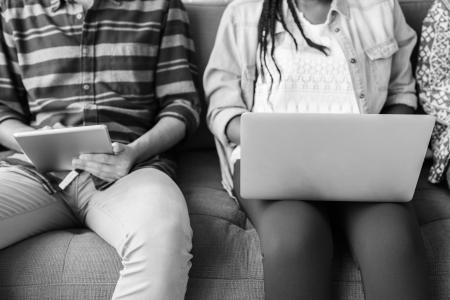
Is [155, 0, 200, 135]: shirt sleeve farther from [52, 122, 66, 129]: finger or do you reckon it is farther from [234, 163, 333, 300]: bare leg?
[234, 163, 333, 300]: bare leg

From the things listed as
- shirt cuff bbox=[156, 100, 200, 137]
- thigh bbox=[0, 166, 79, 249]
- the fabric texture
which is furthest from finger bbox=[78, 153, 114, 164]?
the fabric texture

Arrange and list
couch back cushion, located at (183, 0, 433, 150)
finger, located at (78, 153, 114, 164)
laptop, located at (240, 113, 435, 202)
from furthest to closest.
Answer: couch back cushion, located at (183, 0, 433, 150), finger, located at (78, 153, 114, 164), laptop, located at (240, 113, 435, 202)

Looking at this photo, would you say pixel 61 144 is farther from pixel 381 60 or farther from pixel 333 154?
pixel 381 60

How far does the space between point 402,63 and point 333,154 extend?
0.56m

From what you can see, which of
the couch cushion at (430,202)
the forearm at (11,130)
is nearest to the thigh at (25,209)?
the forearm at (11,130)

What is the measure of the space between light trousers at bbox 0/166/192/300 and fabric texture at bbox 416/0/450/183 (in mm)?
639

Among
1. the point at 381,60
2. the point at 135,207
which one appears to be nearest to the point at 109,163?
the point at 135,207

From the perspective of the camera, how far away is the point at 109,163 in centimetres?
105

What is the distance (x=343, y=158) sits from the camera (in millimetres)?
838

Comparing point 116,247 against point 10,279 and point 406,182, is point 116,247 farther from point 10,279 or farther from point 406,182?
point 406,182

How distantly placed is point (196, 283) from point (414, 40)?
2.75 feet

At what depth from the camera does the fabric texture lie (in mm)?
1180

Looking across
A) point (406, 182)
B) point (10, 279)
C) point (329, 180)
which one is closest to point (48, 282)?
point (10, 279)

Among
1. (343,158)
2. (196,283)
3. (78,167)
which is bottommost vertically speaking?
(196,283)
